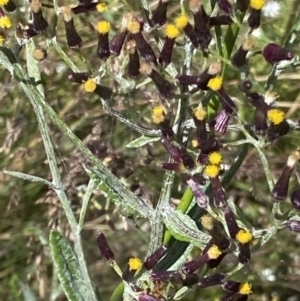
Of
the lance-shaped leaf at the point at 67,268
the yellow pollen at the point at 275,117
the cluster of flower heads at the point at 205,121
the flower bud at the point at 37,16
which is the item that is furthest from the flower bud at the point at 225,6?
the lance-shaped leaf at the point at 67,268

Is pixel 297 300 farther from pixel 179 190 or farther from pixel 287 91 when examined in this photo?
pixel 287 91

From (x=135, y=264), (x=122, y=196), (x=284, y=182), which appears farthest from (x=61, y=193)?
(x=284, y=182)

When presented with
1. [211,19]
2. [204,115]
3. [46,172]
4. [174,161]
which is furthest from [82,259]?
[46,172]

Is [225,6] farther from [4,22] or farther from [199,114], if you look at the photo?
[4,22]

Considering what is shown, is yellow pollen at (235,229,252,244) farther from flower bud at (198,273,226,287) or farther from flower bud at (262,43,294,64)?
flower bud at (262,43,294,64)

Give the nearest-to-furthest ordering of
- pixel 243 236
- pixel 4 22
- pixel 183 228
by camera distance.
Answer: pixel 243 236 → pixel 183 228 → pixel 4 22

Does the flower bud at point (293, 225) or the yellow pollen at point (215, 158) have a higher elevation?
the yellow pollen at point (215, 158)

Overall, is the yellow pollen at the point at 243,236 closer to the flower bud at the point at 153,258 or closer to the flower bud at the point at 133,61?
the flower bud at the point at 153,258
